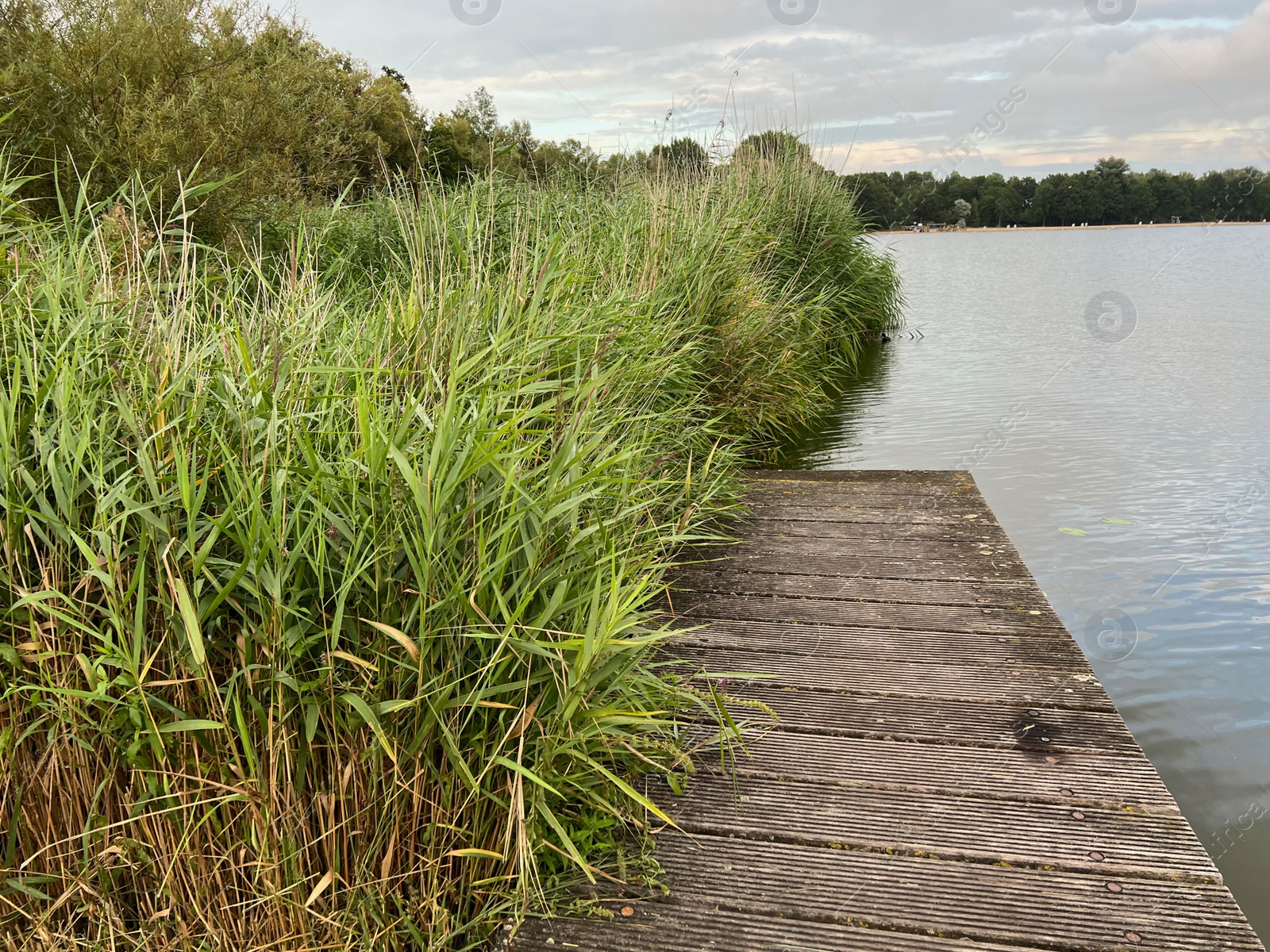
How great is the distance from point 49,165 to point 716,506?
4.87m

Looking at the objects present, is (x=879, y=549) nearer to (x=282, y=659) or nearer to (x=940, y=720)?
(x=940, y=720)

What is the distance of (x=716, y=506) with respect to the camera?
11.8ft

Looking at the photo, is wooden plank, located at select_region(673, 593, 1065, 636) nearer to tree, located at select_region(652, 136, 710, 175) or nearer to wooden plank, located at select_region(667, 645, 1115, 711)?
wooden plank, located at select_region(667, 645, 1115, 711)

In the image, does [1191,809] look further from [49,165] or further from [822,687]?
[49,165]

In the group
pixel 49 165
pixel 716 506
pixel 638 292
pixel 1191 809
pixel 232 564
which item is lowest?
pixel 1191 809

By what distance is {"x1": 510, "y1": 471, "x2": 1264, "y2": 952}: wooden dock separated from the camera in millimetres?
1462

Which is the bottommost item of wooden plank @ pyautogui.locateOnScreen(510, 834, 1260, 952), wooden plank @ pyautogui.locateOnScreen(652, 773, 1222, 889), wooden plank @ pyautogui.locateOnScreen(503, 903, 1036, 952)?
wooden plank @ pyautogui.locateOnScreen(503, 903, 1036, 952)

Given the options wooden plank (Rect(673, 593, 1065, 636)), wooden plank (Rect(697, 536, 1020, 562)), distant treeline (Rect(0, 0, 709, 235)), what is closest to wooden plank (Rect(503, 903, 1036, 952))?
wooden plank (Rect(673, 593, 1065, 636))

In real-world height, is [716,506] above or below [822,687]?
above

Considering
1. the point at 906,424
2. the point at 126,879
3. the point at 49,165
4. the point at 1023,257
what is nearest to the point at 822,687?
the point at 126,879

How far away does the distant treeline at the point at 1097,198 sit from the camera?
771 inches

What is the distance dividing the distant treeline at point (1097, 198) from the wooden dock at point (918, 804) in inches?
617

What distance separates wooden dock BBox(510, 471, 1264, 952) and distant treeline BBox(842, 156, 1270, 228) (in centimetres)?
1567

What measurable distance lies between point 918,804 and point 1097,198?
3250 cm
